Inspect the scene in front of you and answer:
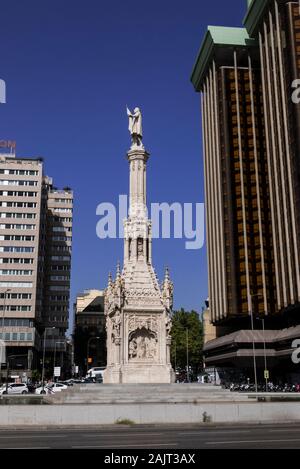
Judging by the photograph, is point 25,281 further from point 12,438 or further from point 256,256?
point 12,438

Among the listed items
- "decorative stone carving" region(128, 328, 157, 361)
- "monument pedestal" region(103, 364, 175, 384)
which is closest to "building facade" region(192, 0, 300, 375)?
"decorative stone carving" region(128, 328, 157, 361)

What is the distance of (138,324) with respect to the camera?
115 feet

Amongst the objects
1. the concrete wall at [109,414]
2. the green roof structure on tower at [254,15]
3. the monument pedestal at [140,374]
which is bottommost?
the concrete wall at [109,414]

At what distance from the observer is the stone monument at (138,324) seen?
113ft

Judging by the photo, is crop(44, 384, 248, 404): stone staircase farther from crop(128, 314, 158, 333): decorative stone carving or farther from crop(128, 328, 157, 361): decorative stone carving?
crop(128, 314, 158, 333): decorative stone carving

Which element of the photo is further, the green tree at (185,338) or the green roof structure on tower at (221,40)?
the green tree at (185,338)

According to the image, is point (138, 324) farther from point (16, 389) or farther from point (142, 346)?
point (16, 389)

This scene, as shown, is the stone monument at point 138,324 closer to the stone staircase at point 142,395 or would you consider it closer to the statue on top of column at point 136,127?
the stone staircase at point 142,395

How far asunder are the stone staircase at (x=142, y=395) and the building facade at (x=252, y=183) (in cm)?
4029

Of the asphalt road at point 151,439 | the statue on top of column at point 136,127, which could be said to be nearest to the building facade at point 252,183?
the statue on top of column at point 136,127

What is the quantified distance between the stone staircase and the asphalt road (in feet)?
24.9

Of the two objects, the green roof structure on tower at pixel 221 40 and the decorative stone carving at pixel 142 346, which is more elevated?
the green roof structure on tower at pixel 221 40

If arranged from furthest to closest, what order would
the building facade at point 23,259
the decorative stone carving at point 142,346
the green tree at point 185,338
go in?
1. the building facade at point 23,259
2. the green tree at point 185,338
3. the decorative stone carving at point 142,346

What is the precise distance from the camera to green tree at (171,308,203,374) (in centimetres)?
10250
